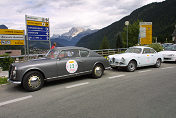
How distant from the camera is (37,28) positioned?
9.52m

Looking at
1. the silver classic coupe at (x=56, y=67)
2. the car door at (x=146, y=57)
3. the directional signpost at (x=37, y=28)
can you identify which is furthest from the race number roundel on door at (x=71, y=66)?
the directional signpost at (x=37, y=28)

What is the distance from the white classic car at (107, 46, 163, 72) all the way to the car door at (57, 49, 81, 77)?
3040 mm

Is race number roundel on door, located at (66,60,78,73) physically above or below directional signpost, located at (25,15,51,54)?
below

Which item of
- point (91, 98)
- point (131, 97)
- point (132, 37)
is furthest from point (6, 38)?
point (132, 37)

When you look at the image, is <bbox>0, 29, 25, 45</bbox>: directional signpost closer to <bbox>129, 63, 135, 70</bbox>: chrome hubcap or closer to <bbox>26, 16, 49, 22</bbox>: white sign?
<bbox>26, 16, 49, 22</bbox>: white sign

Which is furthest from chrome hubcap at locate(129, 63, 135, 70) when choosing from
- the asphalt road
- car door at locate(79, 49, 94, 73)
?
the asphalt road

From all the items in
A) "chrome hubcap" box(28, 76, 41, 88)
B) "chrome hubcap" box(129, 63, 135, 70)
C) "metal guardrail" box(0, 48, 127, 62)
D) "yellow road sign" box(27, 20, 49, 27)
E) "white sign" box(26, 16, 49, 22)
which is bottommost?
"chrome hubcap" box(28, 76, 41, 88)

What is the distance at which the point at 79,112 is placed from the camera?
318 centimetres

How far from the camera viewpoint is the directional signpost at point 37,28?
9.18m

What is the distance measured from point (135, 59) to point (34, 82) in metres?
5.90

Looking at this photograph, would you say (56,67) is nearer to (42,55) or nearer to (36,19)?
(36,19)

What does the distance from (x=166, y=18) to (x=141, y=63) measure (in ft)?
683

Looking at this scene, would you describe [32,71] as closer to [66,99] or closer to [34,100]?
[34,100]

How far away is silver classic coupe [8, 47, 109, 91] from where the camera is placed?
15.4ft
